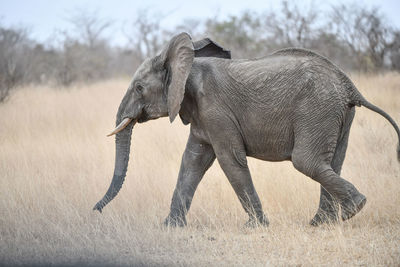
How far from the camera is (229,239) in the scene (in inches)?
182

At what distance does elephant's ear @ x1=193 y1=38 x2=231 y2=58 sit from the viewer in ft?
17.3

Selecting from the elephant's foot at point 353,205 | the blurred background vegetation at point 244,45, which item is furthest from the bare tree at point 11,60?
the elephant's foot at point 353,205

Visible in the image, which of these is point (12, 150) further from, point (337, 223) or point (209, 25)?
point (209, 25)

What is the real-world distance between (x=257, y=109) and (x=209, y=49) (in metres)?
0.98

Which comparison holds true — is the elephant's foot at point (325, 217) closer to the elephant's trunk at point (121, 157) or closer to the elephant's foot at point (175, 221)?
the elephant's foot at point (175, 221)

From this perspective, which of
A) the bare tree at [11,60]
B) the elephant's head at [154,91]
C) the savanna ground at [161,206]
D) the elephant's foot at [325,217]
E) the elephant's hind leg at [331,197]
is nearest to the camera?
the savanna ground at [161,206]

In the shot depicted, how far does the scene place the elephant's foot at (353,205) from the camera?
4.56 meters

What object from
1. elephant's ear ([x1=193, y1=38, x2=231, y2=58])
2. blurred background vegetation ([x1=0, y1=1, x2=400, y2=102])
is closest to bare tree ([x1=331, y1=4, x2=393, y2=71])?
blurred background vegetation ([x1=0, y1=1, x2=400, y2=102])

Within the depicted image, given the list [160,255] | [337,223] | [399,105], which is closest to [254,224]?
[337,223]

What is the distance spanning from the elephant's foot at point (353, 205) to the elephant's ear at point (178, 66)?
163cm

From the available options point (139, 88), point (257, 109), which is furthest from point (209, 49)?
point (257, 109)

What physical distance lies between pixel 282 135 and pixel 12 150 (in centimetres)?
478

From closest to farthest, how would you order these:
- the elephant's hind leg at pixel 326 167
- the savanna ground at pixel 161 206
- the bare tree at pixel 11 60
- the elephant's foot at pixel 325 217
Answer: the savanna ground at pixel 161 206 < the elephant's hind leg at pixel 326 167 < the elephant's foot at pixel 325 217 < the bare tree at pixel 11 60

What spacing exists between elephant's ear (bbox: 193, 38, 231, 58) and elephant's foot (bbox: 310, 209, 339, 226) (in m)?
1.77
